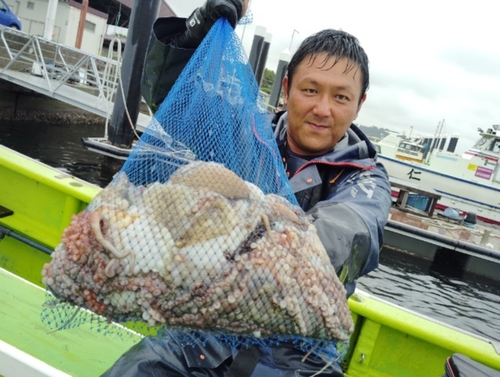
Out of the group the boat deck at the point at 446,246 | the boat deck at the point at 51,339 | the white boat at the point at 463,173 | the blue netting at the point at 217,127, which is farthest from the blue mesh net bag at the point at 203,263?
the white boat at the point at 463,173

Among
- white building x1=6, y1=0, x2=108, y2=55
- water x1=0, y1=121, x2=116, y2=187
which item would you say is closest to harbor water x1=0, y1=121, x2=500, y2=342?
water x1=0, y1=121, x2=116, y2=187

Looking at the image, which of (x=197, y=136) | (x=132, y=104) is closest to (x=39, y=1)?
(x=132, y=104)

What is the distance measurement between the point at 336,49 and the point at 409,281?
949 centimetres

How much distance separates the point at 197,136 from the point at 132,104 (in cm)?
751

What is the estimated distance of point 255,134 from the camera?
7.27 ft

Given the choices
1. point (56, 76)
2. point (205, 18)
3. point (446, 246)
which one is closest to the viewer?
point (205, 18)

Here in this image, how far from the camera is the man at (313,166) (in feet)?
5.23

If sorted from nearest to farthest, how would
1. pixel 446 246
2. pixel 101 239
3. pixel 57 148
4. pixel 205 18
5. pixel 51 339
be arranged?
pixel 101 239
pixel 205 18
pixel 51 339
pixel 446 246
pixel 57 148

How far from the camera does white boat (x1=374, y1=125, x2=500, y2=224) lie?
59.8 ft

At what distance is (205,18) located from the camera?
7.66ft

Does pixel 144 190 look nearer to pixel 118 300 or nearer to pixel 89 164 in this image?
pixel 118 300

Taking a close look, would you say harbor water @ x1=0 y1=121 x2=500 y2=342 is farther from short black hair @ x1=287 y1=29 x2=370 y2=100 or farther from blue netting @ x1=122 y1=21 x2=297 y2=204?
short black hair @ x1=287 y1=29 x2=370 y2=100

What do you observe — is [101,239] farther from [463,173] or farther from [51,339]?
[463,173]

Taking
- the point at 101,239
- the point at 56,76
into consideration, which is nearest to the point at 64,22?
the point at 56,76
